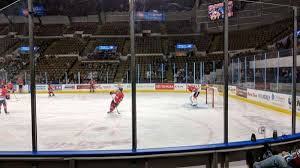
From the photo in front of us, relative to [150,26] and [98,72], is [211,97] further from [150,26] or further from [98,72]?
[150,26]

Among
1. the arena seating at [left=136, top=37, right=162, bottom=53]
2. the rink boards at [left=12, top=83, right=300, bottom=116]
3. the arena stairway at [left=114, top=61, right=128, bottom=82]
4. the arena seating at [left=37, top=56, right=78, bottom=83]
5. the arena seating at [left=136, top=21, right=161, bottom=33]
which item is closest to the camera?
the rink boards at [left=12, top=83, right=300, bottom=116]

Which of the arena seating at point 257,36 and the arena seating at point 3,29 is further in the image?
the arena seating at point 257,36

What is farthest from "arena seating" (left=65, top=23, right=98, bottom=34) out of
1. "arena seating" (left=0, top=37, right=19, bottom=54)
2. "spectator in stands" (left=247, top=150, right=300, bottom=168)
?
"spectator in stands" (left=247, top=150, right=300, bottom=168)

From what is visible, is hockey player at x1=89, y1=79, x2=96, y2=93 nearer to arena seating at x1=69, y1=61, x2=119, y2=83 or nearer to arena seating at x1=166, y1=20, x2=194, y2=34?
arena seating at x1=69, y1=61, x2=119, y2=83

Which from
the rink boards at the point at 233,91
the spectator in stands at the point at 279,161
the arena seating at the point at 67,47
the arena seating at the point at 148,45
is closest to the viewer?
the spectator in stands at the point at 279,161

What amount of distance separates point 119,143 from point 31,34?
3.24m

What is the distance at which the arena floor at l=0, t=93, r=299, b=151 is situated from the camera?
694 centimetres

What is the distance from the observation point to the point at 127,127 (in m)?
Result: 8.95

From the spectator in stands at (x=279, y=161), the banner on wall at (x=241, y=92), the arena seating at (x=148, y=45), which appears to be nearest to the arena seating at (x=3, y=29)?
the arena seating at (x=148, y=45)

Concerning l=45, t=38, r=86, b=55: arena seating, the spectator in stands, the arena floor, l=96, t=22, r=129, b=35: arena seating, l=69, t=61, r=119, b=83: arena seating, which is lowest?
the arena floor

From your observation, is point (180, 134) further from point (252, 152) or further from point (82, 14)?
point (82, 14)

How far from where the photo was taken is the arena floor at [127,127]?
22.8 ft

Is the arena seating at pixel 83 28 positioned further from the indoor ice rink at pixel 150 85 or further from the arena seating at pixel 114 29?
the arena seating at pixel 114 29

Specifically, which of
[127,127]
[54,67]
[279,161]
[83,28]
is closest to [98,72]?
[54,67]
